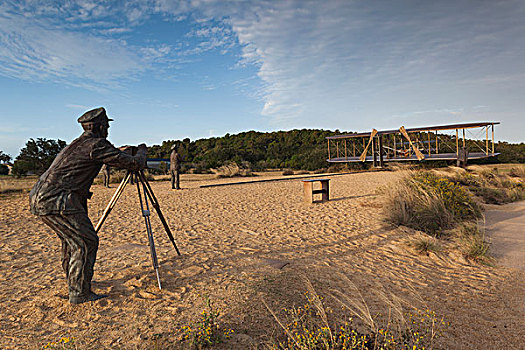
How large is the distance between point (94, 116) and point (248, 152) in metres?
37.4

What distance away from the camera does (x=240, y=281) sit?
13.8 feet

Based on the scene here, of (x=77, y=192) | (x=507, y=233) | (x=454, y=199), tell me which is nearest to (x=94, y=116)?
(x=77, y=192)

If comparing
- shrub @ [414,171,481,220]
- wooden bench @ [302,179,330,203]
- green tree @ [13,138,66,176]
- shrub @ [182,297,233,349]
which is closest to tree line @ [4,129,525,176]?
green tree @ [13,138,66,176]

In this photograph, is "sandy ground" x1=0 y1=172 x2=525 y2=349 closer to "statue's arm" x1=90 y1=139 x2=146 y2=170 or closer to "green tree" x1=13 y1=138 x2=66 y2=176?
"statue's arm" x1=90 y1=139 x2=146 y2=170

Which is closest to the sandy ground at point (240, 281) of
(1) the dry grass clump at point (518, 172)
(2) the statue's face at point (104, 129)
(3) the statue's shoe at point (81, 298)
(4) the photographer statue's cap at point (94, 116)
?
(3) the statue's shoe at point (81, 298)

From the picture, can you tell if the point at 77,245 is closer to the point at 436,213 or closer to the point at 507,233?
the point at 436,213

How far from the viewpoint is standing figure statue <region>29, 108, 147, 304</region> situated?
3.16 m

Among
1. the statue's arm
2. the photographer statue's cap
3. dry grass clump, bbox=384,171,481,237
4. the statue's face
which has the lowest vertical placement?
dry grass clump, bbox=384,171,481,237

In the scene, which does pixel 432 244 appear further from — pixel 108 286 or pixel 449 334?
pixel 108 286

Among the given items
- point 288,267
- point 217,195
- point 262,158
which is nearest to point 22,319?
point 288,267

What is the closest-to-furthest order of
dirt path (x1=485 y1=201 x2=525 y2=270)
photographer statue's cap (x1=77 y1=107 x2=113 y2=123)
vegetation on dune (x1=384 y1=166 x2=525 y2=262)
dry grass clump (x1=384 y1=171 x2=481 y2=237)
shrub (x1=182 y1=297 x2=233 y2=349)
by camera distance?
1. shrub (x1=182 y1=297 x2=233 y2=349)
2. photographer statue's cap (x1=77 y1=107 x2=113 y2=123)
3. dirt path (x1=485 y1=201 x2=525 y2=270)
4. vegetation on dune (x1=384 y1=166 x2=525 y2=262)
5. dry grass clump (x1=384 y1=171 x2=481 y2=237)

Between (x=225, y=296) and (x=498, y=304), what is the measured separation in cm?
353

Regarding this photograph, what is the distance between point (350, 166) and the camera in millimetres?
25828

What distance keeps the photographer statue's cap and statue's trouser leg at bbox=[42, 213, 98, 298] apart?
1.01 metres
